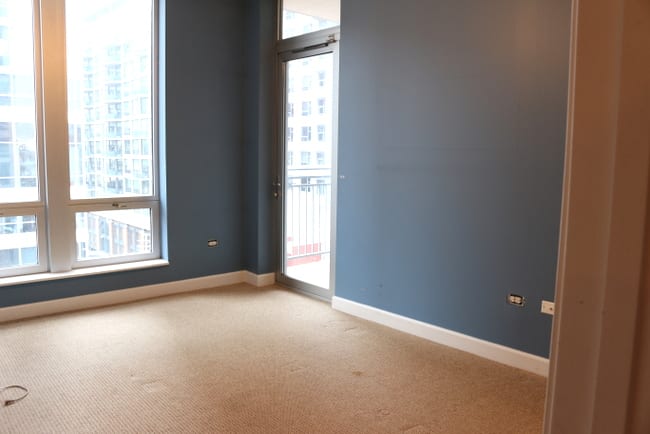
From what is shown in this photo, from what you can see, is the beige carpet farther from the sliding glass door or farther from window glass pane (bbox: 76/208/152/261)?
the sliding glass door

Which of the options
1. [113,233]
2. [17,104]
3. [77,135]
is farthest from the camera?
[113,233]

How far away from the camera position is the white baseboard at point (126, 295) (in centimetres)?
407

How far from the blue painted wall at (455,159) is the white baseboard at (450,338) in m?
0.06

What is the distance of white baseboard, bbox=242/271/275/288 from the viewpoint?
516 centimetres

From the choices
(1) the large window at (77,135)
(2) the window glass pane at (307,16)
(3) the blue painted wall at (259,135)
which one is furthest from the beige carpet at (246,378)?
(2) the window glass pane at (307,16)

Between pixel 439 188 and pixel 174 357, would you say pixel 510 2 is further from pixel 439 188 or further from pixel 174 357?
pixel 174 357

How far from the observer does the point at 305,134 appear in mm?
4820

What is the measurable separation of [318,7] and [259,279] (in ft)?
8.31

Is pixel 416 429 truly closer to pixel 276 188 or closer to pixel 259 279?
pixel 259 279

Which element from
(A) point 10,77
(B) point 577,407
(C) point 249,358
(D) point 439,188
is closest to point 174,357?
(C) point 249,358

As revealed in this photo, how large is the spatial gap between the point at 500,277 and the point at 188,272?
2860mm

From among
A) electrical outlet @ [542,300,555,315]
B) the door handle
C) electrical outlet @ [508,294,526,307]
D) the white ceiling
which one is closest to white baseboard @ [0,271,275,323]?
the door handle

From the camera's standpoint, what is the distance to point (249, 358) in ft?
11.1

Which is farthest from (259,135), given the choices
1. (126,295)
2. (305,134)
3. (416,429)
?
(416,429)
